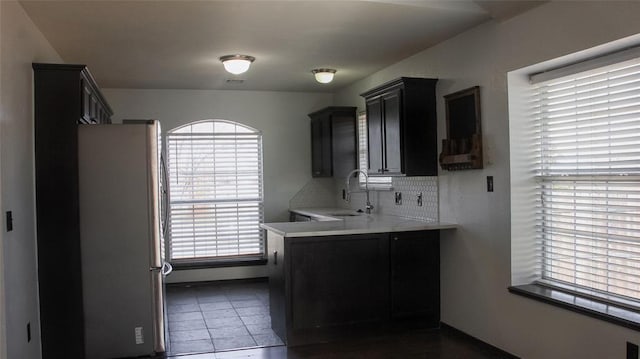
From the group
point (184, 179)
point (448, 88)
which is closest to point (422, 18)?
point (448, 88)

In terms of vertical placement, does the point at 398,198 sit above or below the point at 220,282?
above

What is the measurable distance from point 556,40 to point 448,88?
4.08 feet

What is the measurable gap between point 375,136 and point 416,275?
1.37 metres

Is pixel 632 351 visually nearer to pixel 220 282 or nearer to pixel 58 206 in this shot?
pixel 58 206

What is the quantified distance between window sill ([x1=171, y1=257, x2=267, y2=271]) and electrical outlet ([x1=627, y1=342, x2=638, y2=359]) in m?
4.76

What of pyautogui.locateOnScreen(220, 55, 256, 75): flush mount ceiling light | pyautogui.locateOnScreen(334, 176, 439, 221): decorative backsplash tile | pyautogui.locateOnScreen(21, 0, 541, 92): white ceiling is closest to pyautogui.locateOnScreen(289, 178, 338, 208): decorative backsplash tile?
pyautogui.locateOnScreen(334, 176, 439, 221): decorative backsplash tile

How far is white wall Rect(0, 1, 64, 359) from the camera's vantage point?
9.99 feet

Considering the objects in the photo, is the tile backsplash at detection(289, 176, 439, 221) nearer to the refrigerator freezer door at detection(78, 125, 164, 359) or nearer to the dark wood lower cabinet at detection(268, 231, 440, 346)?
the dark wood lower cabinet at detection(268, 231, 440, 346)

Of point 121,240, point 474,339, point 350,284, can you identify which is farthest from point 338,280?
point 121,240

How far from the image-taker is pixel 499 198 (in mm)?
3906

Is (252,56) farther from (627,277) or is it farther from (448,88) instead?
(627,277)

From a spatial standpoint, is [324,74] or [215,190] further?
[215,190]

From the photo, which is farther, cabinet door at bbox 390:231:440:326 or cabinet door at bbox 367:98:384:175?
cabinet door at bbox 367:98:384:175

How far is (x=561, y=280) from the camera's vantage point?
3682mm
